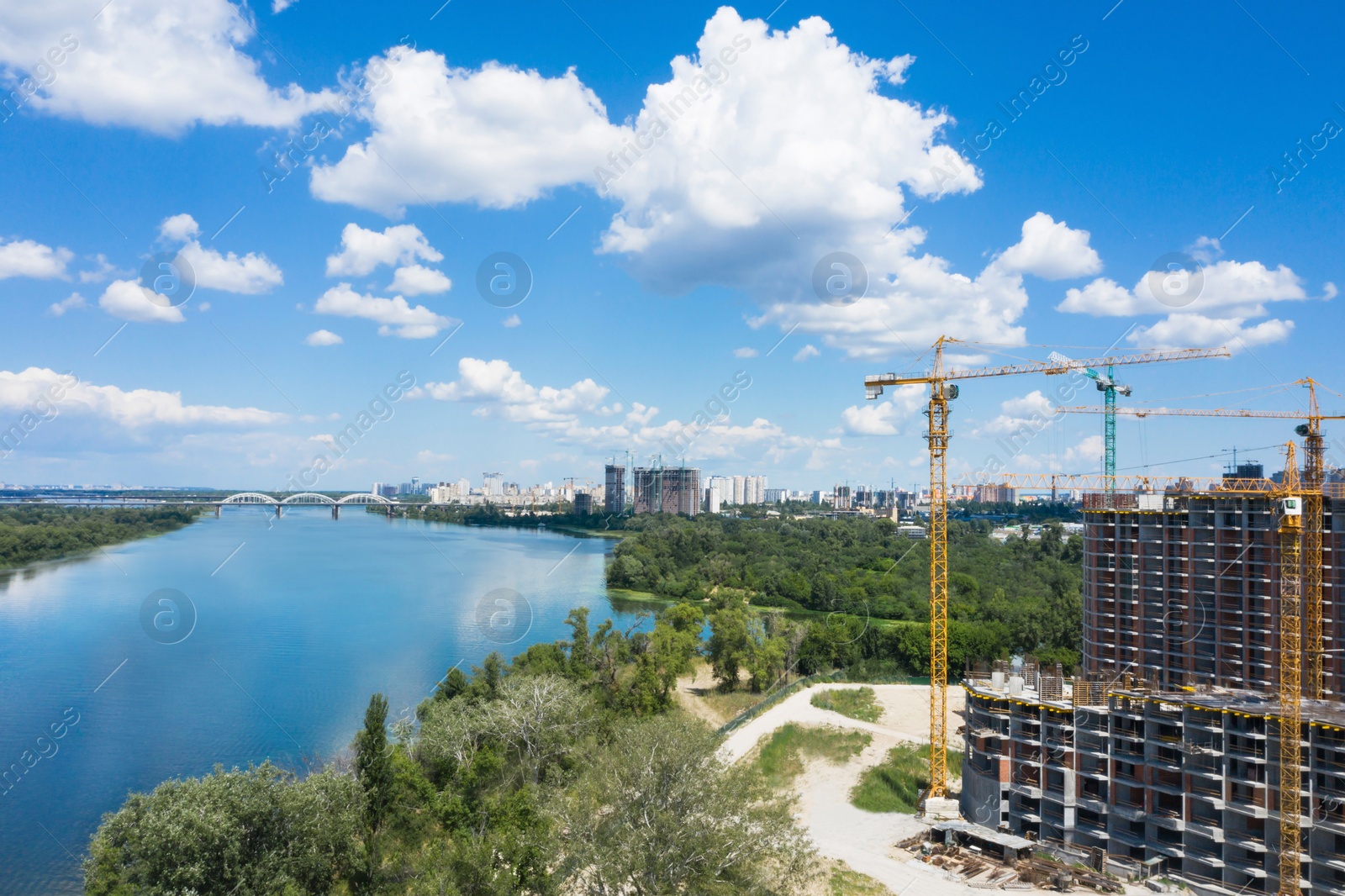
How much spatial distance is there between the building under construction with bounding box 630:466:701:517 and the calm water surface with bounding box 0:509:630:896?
24518 mm

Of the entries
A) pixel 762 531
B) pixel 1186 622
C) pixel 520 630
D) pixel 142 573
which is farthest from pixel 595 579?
pixel 1186 622

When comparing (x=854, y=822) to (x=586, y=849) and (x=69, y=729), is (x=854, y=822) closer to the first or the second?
(x=586, y=849)

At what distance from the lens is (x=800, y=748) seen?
15227 millimetres

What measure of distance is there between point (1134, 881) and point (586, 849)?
742 centimetres

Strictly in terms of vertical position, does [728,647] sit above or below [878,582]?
below

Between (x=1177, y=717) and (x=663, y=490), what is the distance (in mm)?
55825

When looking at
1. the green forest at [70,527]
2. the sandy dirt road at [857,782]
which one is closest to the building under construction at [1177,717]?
the sandy dirt road at [857,782]

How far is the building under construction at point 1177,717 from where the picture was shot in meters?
9.67

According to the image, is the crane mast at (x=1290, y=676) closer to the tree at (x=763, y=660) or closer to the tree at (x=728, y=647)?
the tree at (x=763, y=660)

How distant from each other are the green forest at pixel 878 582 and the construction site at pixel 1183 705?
6181mm

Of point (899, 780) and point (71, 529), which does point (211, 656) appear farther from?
point (71, 529)

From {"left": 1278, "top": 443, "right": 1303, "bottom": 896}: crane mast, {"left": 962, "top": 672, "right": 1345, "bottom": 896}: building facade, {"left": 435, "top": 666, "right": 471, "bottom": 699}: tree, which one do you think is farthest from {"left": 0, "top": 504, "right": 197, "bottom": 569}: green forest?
{"left": 1278, "top": 443, "right": 1303, "bottom": 896}: crane mast

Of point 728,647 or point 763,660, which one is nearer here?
point 763,660

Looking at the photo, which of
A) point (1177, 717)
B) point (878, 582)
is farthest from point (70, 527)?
point (1177, 717)
